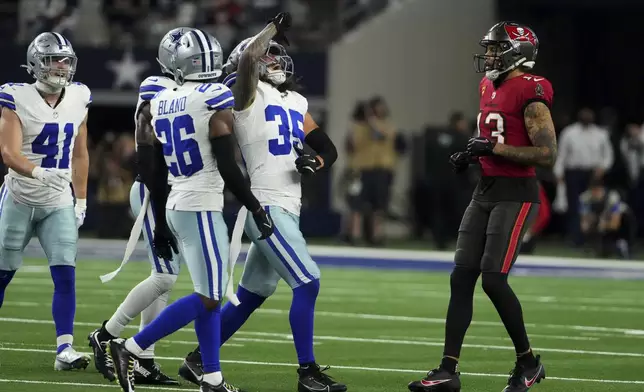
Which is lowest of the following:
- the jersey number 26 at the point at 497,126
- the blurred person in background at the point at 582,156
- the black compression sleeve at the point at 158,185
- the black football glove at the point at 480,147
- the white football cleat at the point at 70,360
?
the blurred person in background at the point at 582,156

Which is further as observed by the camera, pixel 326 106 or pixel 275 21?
pixel 326 106

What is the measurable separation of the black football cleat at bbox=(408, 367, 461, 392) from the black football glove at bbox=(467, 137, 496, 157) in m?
1.09

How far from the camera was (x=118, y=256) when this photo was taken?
16.8 meters

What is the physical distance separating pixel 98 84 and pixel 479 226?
45.6ft

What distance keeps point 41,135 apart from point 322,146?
1.62m

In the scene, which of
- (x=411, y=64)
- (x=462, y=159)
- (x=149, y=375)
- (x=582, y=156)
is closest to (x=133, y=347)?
(x=149, y=375)

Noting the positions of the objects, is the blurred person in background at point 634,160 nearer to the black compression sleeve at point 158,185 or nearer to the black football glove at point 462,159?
the black football glove at point 462,159

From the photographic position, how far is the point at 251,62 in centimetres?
717

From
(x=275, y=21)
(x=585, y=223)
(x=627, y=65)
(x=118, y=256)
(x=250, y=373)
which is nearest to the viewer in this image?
(x=275, y=21)

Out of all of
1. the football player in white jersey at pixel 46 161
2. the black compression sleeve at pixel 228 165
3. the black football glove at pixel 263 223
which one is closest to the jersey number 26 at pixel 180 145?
the black compression sleeve at pixel 228 165

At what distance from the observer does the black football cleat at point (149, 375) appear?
751cm

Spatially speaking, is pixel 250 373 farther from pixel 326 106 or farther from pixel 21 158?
pixel 326 106

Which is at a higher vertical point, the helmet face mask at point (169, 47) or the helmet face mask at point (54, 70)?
the helmet face mask at point (169, 47)

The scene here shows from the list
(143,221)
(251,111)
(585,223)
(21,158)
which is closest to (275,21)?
(251,111)
